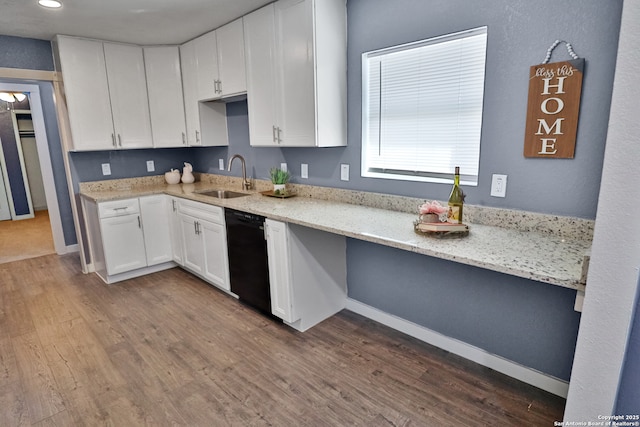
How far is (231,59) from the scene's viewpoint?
3.07 meters

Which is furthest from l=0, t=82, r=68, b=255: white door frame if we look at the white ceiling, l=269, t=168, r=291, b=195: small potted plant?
l=269, t=168, r=291, b=195: small potted plant

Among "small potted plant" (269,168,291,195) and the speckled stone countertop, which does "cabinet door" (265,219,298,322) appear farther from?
"small potted plant" (269,168,291,195)

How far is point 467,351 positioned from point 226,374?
4.80ft

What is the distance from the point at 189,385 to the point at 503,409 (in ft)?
5.51

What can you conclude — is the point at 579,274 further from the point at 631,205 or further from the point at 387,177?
the point at 387,177

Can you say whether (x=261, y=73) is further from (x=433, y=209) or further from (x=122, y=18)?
(x=433, y=209)

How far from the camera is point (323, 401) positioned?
1.92 m

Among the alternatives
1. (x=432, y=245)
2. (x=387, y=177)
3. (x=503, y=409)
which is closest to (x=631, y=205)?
(x=432, y=245)

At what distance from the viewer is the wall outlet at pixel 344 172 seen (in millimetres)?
2738

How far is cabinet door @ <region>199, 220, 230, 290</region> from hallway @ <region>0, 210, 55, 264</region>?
2.69 m

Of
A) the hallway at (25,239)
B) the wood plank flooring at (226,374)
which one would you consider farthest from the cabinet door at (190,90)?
the hallway at (25,239)

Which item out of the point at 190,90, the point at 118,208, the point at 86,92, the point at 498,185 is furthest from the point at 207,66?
the point at 498,185

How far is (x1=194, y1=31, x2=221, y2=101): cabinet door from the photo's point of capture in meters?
3.26

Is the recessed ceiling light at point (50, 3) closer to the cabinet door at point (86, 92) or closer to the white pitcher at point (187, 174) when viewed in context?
the cabinet door at point (86, 92)
